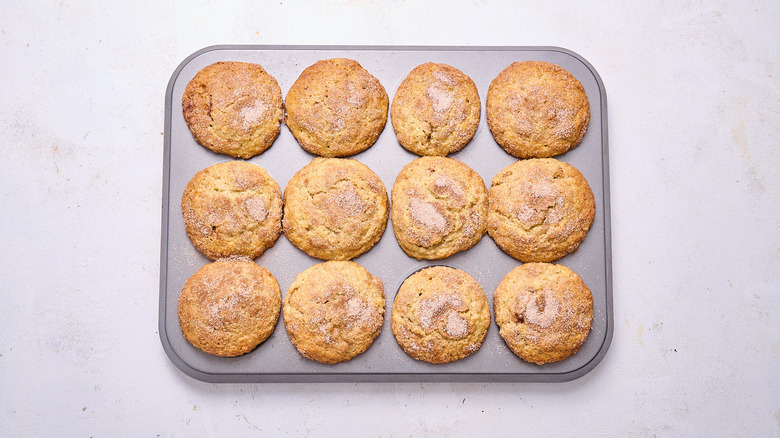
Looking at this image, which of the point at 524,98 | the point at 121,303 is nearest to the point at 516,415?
the point at 524,98

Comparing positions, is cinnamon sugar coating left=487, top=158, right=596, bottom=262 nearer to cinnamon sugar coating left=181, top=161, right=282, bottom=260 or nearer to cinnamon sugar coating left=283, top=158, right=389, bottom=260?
cinnamon sugar coating left=283, top=158, right=389, bottom=260

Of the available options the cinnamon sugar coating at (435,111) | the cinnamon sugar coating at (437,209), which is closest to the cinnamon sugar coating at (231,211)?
the cinnamon sugar coating at (437,209)

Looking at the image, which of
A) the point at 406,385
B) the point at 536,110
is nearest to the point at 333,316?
the point at 406,385

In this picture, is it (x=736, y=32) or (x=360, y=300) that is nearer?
(x=360, y=300)

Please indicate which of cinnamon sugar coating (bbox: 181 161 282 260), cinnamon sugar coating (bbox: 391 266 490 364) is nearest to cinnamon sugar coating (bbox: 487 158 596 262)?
cinnamon sugar coating (bbox: 391 266 490 364)

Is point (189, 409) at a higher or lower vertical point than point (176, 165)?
lower

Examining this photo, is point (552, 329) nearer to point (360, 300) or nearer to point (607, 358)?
point (607, 358)

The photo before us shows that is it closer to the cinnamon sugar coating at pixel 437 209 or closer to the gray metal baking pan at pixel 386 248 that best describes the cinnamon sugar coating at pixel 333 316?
the gray metal baking pan at pixel 386 248
